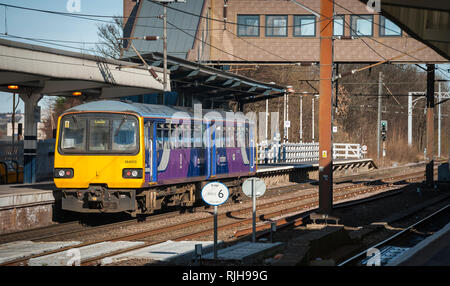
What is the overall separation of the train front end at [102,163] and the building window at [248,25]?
18807 mm

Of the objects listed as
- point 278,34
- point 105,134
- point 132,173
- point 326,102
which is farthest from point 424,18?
point 278,34

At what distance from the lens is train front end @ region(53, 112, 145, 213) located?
14773mm

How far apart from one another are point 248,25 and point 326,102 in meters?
18.4

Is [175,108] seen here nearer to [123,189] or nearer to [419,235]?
[123,189]

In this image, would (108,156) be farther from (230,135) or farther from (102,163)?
(230,135)

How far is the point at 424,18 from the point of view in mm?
14336

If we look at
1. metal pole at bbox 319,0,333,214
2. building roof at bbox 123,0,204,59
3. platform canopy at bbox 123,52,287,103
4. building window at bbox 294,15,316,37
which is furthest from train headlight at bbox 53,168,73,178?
building window at bbox 294,15,316,37

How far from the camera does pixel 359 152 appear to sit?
4409 centimetres

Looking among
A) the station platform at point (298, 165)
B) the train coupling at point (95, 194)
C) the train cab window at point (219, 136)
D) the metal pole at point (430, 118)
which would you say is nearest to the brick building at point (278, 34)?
the metal pole at point (430, 118)

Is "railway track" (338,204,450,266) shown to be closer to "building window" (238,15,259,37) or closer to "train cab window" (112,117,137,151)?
"train cab window" (112,117,137,151)

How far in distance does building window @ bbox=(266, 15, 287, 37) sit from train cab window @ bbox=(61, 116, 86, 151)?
19.1m
